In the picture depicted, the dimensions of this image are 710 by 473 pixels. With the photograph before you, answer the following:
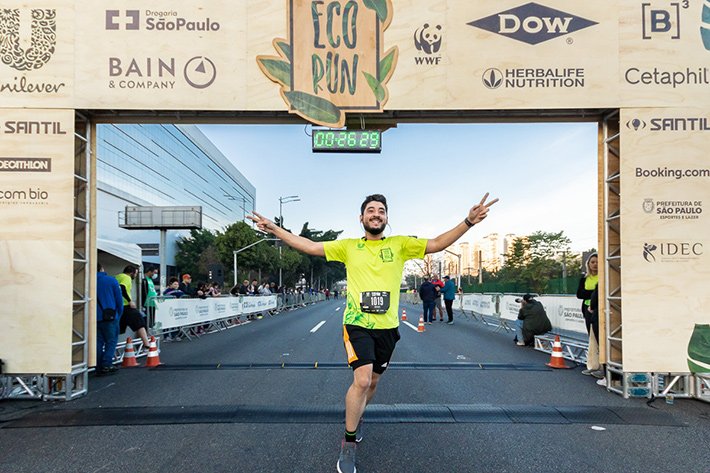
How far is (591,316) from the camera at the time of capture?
821cm

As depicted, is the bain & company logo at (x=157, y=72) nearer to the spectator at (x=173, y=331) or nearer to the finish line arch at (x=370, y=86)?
the finish line arch at (x=370, y=86)

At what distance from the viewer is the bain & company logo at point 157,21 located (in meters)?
6.49

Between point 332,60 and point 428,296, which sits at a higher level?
point 332,60

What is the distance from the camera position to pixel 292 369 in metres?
8.37

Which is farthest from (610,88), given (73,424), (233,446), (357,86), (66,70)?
(73,424)

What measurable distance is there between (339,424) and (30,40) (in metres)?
5.69

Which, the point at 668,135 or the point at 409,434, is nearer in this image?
the point at 409,434

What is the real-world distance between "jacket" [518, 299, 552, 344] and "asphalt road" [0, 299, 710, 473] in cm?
289

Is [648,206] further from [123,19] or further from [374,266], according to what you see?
[123,19]

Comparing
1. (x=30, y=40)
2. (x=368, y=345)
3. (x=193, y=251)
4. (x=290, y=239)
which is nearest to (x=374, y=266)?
(x=368, y=345)

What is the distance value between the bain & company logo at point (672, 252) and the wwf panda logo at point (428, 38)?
137 inches

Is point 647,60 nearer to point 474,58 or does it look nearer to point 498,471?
point 474,58

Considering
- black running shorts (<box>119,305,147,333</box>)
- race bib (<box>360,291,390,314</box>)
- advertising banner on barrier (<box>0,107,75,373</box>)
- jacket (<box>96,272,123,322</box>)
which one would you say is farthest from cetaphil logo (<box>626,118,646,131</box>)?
black running shorts (<box>119,305,147,333</box>)

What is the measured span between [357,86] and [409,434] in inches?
161
